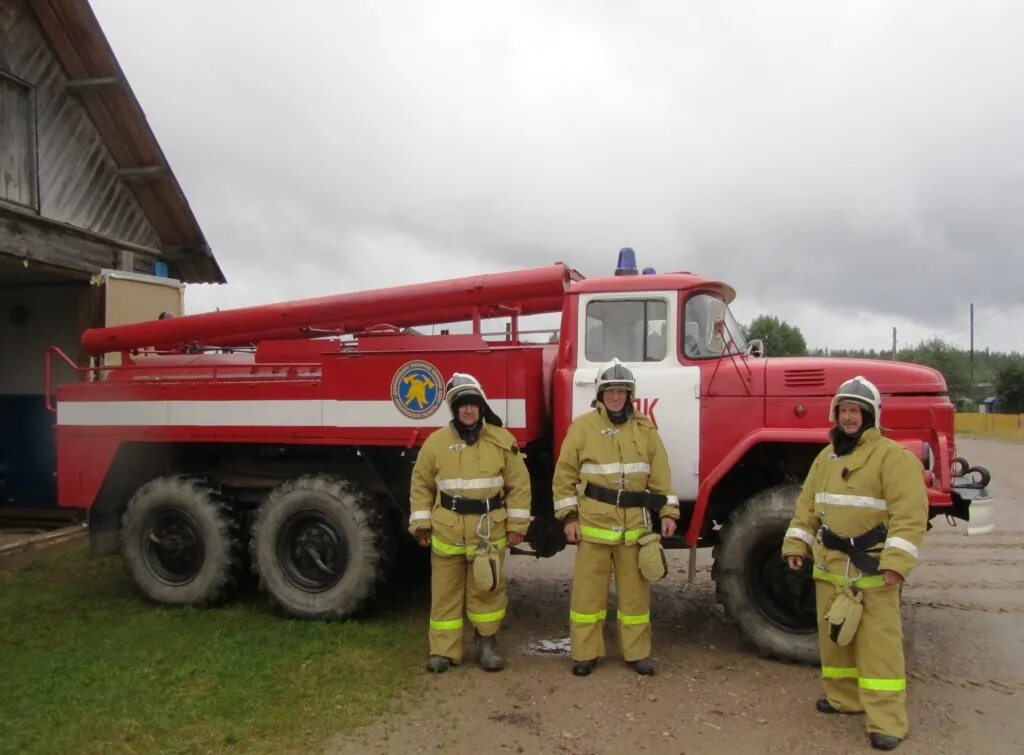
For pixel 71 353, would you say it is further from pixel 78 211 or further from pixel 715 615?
pixel 715 615

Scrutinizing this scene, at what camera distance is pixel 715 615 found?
22.0 feet

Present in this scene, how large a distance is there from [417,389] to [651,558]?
6.87ft

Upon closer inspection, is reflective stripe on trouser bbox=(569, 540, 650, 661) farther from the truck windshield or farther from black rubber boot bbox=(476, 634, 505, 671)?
the truck windshield

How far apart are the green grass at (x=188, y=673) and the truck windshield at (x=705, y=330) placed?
2833mm

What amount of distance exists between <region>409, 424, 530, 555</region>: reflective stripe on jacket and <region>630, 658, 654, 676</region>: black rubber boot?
1.12 m

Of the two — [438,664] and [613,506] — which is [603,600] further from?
[438,664]

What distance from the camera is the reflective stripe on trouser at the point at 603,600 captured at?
530cm

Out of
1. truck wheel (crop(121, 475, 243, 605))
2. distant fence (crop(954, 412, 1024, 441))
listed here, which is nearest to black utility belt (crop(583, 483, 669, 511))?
truck wheel (crop(121, 475, 243, 605))

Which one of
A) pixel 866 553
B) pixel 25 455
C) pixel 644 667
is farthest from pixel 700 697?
pixel 25 455

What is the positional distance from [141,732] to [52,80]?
8.10 metres

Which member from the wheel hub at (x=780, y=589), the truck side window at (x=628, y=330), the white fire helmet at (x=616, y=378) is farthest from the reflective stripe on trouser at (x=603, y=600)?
the truck side window at (x=628, y=330)

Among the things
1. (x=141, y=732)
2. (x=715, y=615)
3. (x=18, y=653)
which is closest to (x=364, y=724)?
(x=141, y=732)

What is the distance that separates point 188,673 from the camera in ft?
17.1

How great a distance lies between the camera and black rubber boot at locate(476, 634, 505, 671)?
5.41 meters
